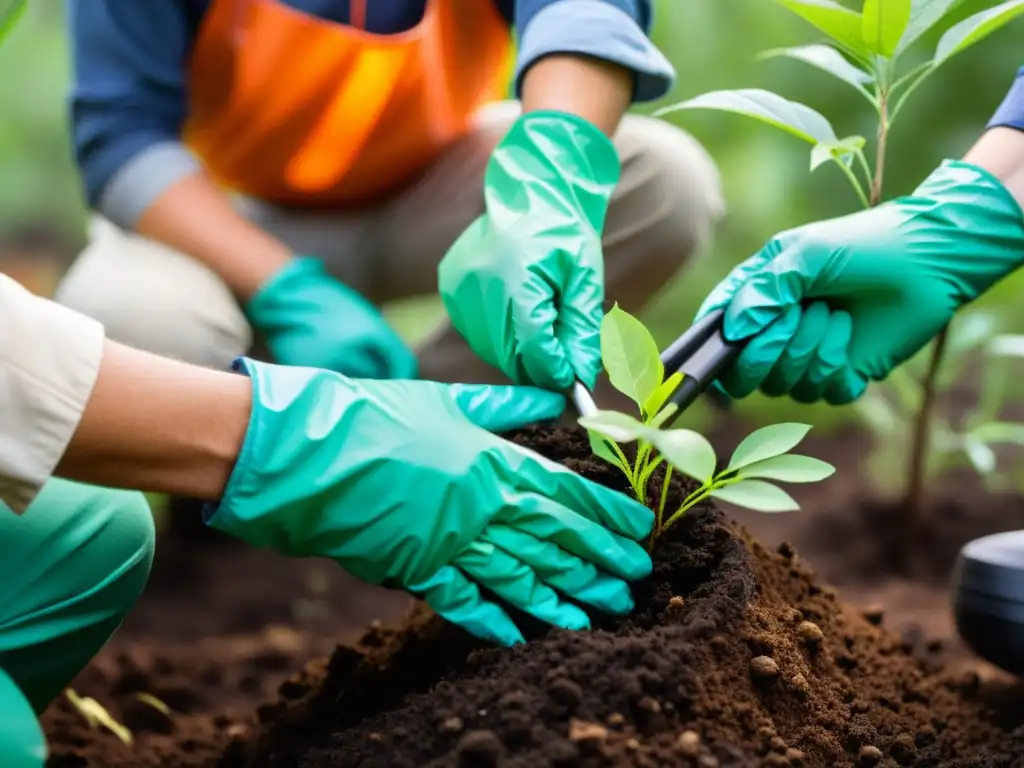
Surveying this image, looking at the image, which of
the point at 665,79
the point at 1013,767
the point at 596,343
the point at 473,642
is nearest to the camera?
the point at 1013,767

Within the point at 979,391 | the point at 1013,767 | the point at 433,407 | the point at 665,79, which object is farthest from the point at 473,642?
the point at 979,391

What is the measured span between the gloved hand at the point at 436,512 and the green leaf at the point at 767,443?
122mm

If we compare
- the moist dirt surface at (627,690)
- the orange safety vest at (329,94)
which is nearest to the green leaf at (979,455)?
the moist dirt surface at (627,690)

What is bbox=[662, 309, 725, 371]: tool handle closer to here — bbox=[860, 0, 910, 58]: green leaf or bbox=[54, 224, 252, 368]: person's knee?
bbox=[860, 0, 910, 58]: green leaf

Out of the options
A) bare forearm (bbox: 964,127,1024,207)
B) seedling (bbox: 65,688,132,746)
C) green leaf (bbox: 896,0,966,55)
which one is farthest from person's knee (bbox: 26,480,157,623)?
bare forearm (bbox: 964,127,1024,207)

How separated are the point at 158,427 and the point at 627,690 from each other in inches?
19.1

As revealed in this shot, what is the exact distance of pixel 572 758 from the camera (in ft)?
2.72

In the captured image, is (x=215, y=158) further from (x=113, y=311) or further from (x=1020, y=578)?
(x=1020, y=578)

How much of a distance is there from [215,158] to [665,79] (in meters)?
0.90

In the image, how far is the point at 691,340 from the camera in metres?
1.19

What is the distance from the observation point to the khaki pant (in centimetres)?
178

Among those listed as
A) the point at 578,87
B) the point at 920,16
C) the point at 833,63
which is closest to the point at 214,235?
the point at 578,87

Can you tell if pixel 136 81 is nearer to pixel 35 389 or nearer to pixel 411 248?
pixel 411 248

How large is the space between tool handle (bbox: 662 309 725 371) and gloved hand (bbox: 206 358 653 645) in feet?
0.62
